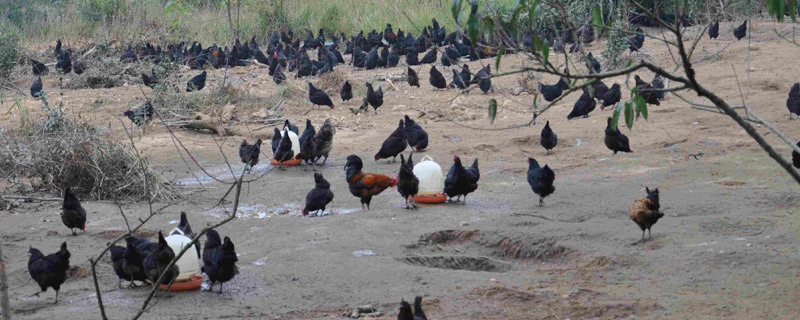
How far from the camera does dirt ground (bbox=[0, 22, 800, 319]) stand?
550 centimetres

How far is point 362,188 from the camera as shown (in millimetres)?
8516

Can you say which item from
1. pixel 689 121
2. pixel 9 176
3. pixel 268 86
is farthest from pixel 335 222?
pixel 268 86

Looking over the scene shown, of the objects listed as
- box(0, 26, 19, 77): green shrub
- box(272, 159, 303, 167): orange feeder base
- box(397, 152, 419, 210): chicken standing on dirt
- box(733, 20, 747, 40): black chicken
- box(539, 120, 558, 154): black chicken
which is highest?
box(0, 26, 19, 77): green shrub

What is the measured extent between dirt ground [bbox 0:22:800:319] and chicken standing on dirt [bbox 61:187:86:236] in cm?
19

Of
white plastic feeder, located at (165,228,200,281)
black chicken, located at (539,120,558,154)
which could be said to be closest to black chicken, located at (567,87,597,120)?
black chicken, located at (539,120,558,154)

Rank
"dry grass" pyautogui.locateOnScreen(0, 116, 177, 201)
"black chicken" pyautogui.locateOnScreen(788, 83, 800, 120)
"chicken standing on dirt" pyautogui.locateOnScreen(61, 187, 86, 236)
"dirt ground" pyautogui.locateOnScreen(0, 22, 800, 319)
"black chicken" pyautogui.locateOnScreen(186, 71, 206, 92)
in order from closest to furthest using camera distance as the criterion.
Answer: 1. "dirt ground" pyautogui.locateOnScreen(0, 22, 800, 319)
2. "chicken standing on dirt" pyautogui.locateOnScreen(61, 187, 86, 236)
3. "dry grass" pyautogui.locateOnScreen(0, 116, 177, 201)
4. "black chicken" pyautogui.locateOnScreen(788, 83, 800, 120)
5. "black chicken" pyautogui.locateOnScreen(186, 71, 206, 92)

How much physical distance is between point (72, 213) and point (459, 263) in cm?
369

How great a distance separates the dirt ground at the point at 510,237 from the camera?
5.50 m

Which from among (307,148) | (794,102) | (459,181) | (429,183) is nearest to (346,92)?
(307,148)

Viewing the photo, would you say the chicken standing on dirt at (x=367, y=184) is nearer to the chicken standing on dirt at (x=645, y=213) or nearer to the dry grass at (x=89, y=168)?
Result: the dry grass at (x=89, y=168)

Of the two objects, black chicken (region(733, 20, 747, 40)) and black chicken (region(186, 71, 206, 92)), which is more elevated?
black chicken (region(733, 20, 747, 40))

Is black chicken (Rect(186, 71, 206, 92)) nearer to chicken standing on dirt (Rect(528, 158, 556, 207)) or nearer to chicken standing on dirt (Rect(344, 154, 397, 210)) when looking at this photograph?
chicken standing on dirt (Rect(344, 154, 397, 210))

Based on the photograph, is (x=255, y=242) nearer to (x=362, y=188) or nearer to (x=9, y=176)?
(x=362, y=188)

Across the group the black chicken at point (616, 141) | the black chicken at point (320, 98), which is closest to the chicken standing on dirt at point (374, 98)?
the black chicken at point (320, 98)
